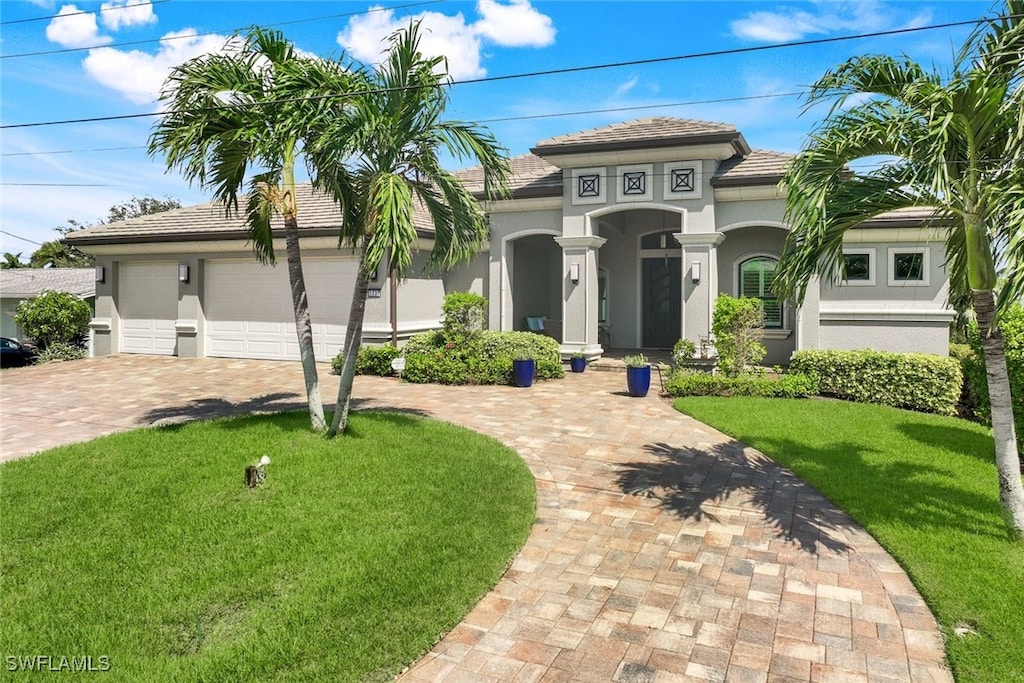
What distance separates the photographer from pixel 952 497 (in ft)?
20.8

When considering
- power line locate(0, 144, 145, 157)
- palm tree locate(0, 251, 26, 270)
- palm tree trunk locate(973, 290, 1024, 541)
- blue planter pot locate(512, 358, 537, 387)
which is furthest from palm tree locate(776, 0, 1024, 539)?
palm tree locate(0, 251, 26, 270)

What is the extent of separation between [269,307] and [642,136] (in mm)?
10898

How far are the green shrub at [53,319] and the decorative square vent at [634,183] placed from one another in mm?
16275

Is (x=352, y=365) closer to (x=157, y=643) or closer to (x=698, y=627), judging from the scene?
(x=157, y=643)

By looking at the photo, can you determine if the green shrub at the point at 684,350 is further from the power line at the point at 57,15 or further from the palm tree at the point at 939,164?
the power line at the point at 57,15

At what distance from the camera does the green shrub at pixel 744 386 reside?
1167 cm

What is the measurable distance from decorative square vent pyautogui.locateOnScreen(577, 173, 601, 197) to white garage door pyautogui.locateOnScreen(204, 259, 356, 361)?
6213 mm

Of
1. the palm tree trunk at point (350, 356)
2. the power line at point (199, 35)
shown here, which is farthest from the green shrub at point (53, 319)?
the palm tree trunk at point (350, 356)

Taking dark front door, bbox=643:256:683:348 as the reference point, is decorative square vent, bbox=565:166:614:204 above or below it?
above

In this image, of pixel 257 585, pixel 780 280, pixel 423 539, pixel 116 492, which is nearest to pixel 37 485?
pixel 116 492

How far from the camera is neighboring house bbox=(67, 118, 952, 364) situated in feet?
46.2

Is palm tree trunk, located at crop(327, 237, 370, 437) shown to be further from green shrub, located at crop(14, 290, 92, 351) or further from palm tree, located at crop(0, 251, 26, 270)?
palm tree, located at crop(0, 251, 26, 270)

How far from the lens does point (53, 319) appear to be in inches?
698

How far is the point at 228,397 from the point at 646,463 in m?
8.33
